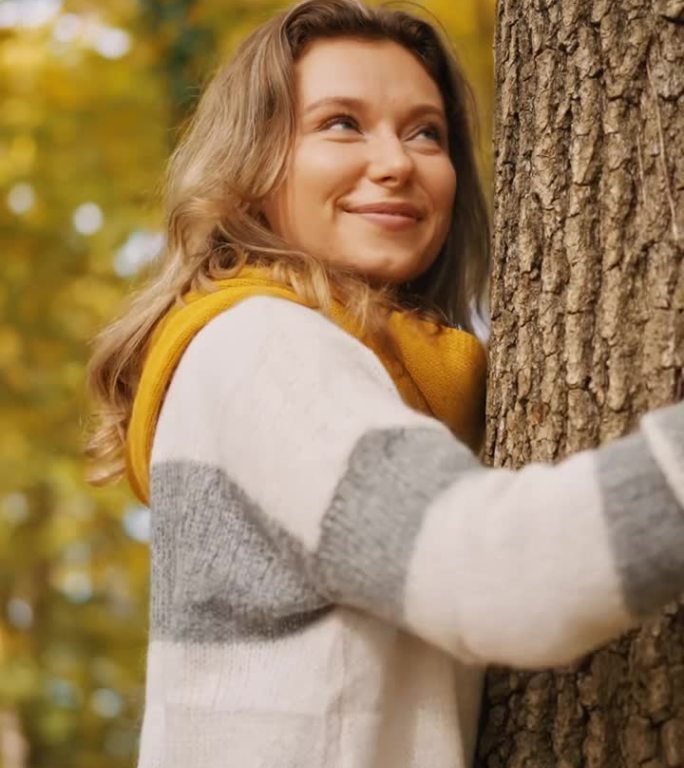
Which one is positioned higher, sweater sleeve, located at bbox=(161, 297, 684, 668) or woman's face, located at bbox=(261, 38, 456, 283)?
woman's face, located at bbox=(261, 38, 456, 283)

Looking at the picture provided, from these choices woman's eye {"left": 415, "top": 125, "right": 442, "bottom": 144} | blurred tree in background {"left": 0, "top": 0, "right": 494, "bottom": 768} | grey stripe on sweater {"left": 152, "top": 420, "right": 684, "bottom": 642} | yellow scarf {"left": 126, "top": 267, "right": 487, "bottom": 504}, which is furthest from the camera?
blurred tree in background {"left": 0, "top": 0, "right": 494, "bottom": 768}

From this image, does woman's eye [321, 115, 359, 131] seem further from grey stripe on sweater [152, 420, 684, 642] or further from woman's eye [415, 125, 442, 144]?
grey stripe on sweater [152, 420, 684, 642]

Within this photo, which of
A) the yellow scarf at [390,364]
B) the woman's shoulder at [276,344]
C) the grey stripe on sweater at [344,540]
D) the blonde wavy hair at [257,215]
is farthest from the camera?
the blonde wavy hair at [257,215]

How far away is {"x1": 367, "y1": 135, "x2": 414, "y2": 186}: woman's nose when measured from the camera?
6.27 feet

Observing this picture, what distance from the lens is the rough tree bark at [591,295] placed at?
1.58 metres

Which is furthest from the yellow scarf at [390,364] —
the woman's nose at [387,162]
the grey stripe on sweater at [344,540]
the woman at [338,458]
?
the woman's nose at [387,162]

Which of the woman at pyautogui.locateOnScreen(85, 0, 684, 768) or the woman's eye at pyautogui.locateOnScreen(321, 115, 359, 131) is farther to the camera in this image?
the woman's eye at pyautogui.locateOnScreen(321, 115, 359, 131)

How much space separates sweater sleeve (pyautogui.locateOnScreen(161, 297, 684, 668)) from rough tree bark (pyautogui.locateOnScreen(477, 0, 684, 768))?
0.91 ft

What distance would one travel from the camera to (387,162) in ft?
6.28

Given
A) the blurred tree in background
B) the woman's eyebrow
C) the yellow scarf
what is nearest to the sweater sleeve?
the yellow scarf

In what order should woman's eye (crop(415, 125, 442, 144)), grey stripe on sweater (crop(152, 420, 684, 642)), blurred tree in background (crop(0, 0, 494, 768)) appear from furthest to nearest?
blurred tree in background (crop(0, 0, 494, 768)), woman's eye (crop(415, 125, 442, 144)), grey stripe on sweater (crop(152, 420, 684, 642))

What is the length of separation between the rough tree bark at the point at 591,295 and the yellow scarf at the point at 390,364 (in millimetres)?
66

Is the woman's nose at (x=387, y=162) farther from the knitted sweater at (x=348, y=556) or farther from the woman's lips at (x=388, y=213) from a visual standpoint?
the knitted sweater at (x=348, y=556)

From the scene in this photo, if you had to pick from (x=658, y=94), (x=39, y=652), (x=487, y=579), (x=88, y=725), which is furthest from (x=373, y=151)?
(x=88, y=725)
